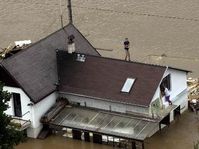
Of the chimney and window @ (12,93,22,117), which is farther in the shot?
the chimney

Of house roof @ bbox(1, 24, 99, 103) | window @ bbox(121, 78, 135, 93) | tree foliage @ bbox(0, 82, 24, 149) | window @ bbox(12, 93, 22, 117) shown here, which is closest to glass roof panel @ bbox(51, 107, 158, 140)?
window @ bbox(121, 78, 135, 93)

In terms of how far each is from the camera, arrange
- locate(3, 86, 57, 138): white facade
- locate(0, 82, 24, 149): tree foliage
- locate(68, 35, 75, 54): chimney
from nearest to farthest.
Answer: locate(0, 82, 24, 149): tree foliage
locate(3, 86, 57, 138): white facade
locate(68, 35, 75, 54): chimney

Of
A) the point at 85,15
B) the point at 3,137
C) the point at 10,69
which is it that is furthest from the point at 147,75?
the point at 85,15

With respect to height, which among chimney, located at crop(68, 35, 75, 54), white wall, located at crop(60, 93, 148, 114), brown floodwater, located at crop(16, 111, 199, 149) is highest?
chimney, located at crop(68, 35, 75, 54)

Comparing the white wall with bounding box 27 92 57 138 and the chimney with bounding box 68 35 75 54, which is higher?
the chimney with bounding box 68 35 75 54

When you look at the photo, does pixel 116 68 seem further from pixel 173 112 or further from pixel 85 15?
pixel 85 15

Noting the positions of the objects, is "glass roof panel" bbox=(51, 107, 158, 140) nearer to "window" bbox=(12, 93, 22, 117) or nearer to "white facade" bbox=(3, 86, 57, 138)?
"white facade" bbox=(3, 86, 57, 138)

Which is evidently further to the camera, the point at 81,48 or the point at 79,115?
the point at 81,48
